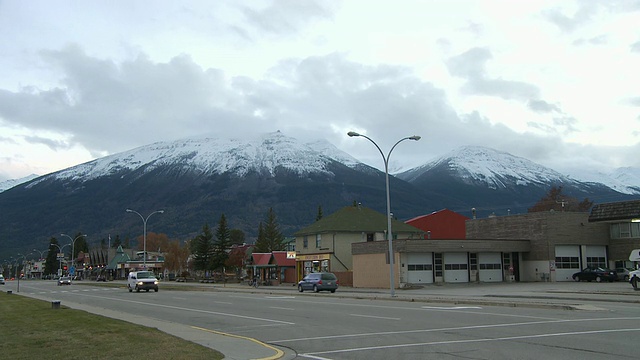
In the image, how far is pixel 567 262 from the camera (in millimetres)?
60031

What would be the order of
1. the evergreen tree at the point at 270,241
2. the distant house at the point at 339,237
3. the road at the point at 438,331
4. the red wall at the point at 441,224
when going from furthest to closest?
the evergreen tree at the point at 270,241
the red wall at the point at 441,224
the distant house at the point at 339,237
the road at the point at 438,331

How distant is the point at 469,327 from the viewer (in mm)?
17984

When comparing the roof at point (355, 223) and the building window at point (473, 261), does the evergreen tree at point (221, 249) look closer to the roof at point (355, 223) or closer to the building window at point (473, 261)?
the roof at point (355, 223)

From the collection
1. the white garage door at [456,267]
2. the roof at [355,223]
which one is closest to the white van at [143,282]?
the roof at [355,223]

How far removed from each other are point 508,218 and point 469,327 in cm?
4854

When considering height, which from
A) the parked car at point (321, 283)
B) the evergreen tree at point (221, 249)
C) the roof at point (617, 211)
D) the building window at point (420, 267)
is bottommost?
the parked car at point (321, 283)

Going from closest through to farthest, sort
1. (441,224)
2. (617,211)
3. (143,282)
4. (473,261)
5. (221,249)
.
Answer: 1. (143,282)
2. (473,261)
3. (617,211)
4. (441,224)
5. (221,249)

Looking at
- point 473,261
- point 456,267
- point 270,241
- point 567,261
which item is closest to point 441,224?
point 567,261

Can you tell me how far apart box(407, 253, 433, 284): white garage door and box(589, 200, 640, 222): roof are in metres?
18.8

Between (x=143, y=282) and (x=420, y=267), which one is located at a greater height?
(x=420, y=267)

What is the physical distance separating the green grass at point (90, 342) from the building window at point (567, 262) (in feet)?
161

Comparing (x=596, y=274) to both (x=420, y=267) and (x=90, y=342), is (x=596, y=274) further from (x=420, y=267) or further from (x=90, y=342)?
(x=90, y=342)

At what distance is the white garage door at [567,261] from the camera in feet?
196

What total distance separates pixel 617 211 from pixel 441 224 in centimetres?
3133
